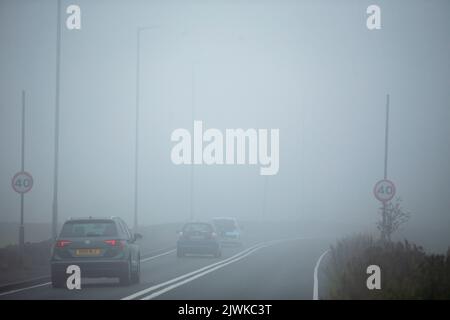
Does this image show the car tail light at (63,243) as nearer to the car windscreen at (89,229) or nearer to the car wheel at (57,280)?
the car windscreen at (89,229)

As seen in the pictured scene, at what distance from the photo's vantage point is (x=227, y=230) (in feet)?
171

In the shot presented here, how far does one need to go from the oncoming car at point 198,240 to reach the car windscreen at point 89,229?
15.6 m

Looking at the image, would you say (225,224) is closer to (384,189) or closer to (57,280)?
(384,189)

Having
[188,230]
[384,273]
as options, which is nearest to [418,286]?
[384,273]

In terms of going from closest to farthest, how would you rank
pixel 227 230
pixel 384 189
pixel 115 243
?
1. pixel 115 243
2. pixel 384 189
3. pixel 227 230

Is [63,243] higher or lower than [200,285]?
higher

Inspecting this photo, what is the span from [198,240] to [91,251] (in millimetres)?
16239

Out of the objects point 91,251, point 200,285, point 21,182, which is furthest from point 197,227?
point 91,251

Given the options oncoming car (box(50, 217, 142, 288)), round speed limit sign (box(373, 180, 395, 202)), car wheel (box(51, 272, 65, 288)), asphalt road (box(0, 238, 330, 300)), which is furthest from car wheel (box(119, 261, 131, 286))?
round speed limit sign (box(373, 180, 395, 202))

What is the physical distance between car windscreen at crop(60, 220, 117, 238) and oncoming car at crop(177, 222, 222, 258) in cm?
1561

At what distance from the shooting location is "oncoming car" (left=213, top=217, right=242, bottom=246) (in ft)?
170

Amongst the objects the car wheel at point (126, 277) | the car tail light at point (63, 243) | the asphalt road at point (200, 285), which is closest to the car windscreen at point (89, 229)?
the car tail light at point (63, 243)
